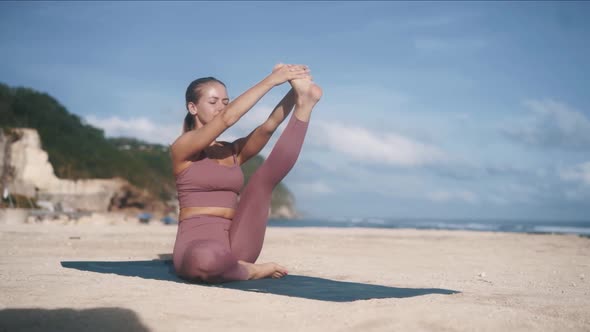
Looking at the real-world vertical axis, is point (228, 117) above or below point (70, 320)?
above

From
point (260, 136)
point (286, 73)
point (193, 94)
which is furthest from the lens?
point (260, 136)

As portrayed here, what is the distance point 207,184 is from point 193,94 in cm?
77

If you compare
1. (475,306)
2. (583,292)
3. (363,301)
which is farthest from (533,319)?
(583,292)

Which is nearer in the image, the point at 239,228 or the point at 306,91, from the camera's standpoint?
the point at 306,91

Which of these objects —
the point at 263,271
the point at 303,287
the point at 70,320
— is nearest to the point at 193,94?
the point at 263,271

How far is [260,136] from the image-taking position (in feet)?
14.7

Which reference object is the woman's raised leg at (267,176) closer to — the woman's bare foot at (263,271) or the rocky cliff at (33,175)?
the woman's bare foot at (263,271)

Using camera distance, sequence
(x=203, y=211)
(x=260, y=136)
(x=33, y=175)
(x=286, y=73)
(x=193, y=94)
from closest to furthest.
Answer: (x=286, y=73)
(x=203, y=211)
(x=193, y=94)
(x=260, y=136)
(x=33, y=175)

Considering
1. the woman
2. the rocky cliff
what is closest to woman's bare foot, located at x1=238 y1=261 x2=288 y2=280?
the woman

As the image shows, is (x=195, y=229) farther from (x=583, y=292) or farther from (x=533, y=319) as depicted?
(x=583, y=292)

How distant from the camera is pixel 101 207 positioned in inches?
1471

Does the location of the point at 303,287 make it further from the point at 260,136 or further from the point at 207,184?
the point at 260,136

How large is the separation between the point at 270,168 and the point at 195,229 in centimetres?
76

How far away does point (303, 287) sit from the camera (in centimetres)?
401
